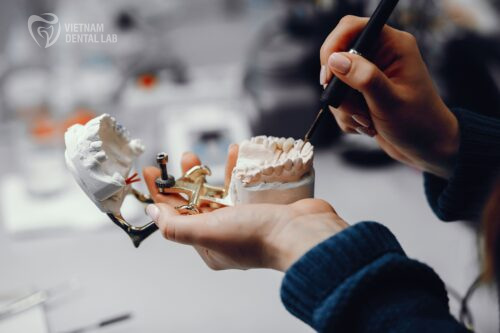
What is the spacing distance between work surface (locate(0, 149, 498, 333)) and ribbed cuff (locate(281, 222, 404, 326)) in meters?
0.30

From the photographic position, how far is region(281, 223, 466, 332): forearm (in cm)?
46

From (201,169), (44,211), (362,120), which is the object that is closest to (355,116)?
(362,120)

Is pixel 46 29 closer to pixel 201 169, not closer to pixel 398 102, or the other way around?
pixel 201 169

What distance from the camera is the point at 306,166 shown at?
0.60 meters

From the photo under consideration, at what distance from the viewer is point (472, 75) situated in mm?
1153

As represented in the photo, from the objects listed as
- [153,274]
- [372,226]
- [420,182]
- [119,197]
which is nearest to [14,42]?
[153,274]

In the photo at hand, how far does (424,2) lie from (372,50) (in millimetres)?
656

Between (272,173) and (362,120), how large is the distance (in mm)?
203

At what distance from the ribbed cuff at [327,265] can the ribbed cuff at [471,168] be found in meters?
0.23

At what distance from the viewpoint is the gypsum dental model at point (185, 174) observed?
0.57 m

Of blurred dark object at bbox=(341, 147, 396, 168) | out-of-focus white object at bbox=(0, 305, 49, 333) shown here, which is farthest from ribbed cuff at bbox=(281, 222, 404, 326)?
blurred dark object at bbox=(341, 147, 396, 168)

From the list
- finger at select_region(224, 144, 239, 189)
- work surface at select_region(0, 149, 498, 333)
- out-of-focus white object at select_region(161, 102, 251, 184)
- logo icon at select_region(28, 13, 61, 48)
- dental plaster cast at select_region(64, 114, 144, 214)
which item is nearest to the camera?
dental plaster cast at select_region(64, 114, 144, 214)

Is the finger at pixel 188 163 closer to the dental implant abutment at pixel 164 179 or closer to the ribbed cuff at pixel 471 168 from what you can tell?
the dental implant abutment at pixel 164 179

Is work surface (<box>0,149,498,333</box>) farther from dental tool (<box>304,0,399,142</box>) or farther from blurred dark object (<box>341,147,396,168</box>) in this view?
dental tool (<box>304,0,399,142</box>)
